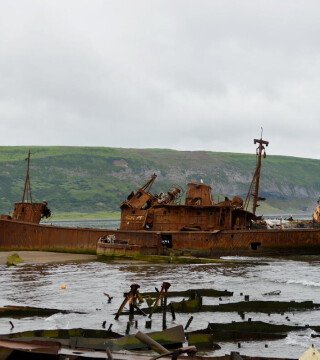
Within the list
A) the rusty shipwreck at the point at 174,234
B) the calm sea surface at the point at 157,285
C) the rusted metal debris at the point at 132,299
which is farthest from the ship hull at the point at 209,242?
the rusted metal debris at the point at 132,299

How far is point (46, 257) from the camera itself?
Result: 5872cm

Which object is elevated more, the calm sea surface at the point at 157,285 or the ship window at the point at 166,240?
the ship window at the point at 166,240

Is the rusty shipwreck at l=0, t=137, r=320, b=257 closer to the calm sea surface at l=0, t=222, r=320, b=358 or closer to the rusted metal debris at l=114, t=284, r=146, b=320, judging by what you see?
the calm sea surface at l=0, t=222, r=320, b=358

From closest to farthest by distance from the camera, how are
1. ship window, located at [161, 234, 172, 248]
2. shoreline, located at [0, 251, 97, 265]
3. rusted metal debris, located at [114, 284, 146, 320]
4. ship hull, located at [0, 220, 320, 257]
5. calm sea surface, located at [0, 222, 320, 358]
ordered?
rusted metal debris, located at [114, 284, 146, 320] < calm sea surface, located at [0, 222, 320, 358] < shoreline, located at [0, 251, 97, 265] < ship hull, located at [0, 220, 320, 257] < ship window, located at [161, 234, 172, 248]

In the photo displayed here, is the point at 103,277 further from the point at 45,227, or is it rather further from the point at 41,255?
the point at 45,227

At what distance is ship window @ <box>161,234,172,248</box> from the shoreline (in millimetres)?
6477

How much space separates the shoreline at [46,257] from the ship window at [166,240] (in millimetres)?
6477

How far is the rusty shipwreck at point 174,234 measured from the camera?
59.2m

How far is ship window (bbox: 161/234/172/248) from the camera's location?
60.4m

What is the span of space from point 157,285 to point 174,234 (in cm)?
2143

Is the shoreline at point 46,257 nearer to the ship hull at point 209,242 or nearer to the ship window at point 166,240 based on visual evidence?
the ship hull at point 209,242

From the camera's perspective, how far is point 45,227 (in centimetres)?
6425

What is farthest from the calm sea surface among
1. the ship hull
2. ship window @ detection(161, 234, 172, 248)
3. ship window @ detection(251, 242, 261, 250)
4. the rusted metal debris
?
ship window @ detection(161, 234, 172, 248)

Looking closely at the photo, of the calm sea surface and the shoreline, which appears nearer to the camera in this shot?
the calm sea surface
